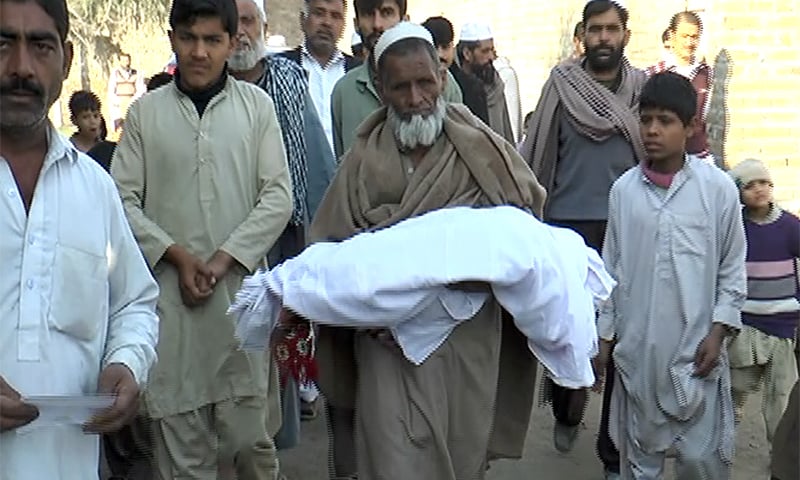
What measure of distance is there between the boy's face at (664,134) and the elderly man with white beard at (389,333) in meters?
1.04

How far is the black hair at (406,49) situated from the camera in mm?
3596

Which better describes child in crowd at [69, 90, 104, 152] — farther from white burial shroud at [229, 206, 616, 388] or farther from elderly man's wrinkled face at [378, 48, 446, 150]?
white burial shroud at [229, 206, 616, 388]

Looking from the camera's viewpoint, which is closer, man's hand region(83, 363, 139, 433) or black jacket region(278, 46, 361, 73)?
man's hand region(83, 363, 139, 433)

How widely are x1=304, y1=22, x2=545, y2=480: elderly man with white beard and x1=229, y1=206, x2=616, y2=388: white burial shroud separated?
115 mm

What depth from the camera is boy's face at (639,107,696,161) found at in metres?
4.48

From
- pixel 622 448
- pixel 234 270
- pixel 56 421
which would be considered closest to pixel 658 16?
pixel 622 448

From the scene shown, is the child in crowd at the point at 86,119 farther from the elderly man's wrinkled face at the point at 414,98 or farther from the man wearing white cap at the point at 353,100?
the elderly man's wrinkled face at the point at 414,98

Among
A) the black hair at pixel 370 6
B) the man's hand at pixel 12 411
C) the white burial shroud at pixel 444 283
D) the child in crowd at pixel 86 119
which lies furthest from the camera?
the child in crowd at pixel 86 119

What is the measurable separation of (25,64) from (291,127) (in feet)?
8.60

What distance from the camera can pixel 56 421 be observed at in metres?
2.45

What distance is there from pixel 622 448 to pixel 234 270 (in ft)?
6.04

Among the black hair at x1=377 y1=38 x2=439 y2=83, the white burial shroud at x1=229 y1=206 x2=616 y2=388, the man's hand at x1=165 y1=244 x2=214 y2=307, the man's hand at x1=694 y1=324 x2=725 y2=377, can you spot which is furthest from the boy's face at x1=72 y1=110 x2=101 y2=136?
the man's hand at x1=694 y1=324 x2=725 y2=377

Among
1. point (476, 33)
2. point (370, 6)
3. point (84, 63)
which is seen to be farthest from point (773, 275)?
point (84, 63)

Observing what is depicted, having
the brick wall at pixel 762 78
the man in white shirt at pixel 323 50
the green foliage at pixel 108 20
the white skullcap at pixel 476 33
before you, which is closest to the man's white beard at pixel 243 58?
the man in white shirt at pixel 323 50
